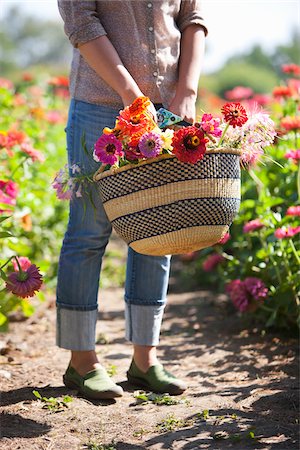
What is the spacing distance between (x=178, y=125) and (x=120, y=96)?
0.20 m

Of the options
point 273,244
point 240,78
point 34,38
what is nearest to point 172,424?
point 273,244

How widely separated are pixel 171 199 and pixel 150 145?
0.52 feet

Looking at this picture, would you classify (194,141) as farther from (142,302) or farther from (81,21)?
(142,302)

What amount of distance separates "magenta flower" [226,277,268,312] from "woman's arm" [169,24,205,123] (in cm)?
106

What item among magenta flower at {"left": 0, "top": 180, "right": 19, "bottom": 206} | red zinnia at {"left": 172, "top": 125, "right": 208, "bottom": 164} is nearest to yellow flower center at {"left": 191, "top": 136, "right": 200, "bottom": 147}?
red zinnia at {"left": 172, "top": 125, "right": 208, "bottom": 164}

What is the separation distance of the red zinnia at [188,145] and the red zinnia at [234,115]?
0.14 meters

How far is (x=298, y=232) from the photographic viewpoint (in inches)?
119

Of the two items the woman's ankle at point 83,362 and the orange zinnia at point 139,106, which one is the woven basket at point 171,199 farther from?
the woman's ankle at point 83,362

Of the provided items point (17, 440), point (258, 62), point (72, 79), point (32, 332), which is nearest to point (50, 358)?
point (32, 332)

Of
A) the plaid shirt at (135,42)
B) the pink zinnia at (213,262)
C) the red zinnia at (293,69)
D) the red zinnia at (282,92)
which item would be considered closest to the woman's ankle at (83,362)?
the plaid shirt at (135,42)

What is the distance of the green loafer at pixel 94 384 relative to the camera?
236 cm

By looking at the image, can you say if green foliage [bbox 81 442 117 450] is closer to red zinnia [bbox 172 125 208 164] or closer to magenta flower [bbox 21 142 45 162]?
red zinnia [bbox 172 125 208 164]

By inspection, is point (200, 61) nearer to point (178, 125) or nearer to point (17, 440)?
point (178, 125)

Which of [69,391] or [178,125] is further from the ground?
[178,125]
